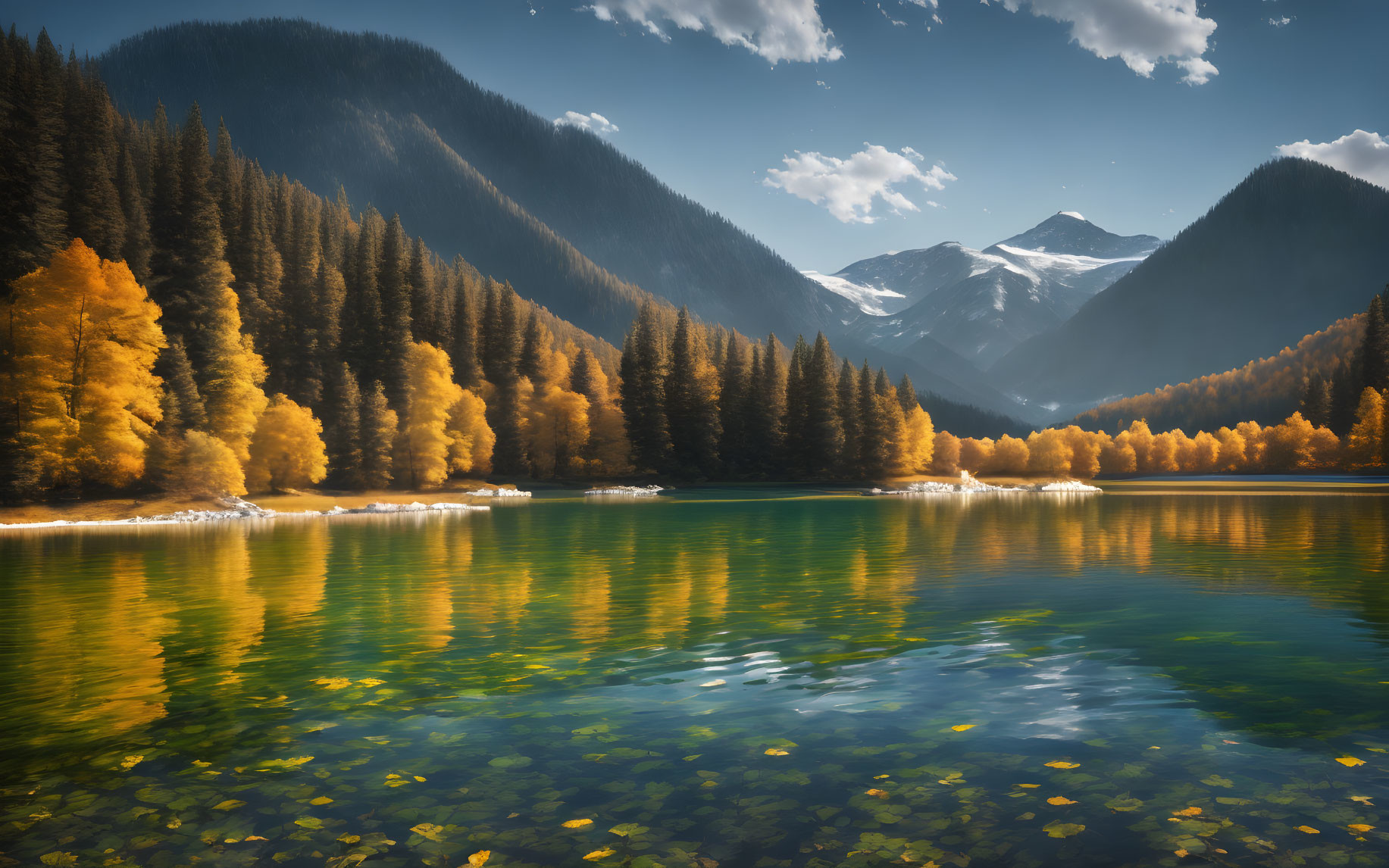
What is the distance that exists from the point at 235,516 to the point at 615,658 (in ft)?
185

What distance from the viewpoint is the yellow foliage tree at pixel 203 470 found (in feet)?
211

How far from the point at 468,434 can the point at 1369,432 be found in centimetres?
15505

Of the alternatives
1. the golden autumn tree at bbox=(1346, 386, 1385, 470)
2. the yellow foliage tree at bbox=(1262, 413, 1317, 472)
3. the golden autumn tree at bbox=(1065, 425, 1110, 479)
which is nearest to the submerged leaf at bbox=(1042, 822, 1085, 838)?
the golden autumn tree at bbox=(1346, 386, 1385, 470)

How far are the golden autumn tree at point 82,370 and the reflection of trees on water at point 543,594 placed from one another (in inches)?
402

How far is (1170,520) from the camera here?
58.0 meters

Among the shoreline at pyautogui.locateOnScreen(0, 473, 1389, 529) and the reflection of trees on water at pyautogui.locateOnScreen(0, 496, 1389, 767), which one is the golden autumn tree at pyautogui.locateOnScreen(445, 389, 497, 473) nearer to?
the shoreline at pyautogui.locateOnScreen(0, 473, 1389, 529)

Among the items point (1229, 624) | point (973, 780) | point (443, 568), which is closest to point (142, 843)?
point (973, 780)

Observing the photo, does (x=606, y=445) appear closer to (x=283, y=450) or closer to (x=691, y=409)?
(x=691, y=409)

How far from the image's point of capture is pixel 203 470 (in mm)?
64938

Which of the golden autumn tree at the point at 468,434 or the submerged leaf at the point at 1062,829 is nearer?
the submerged leaf at the point at 1062,829

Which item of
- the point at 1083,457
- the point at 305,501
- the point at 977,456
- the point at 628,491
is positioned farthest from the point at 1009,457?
the point at 305,501

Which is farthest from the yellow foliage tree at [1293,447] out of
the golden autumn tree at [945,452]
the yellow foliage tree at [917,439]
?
the yellow foliage tree at [917,439]

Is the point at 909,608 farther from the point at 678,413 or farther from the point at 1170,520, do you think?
the point at 678,413

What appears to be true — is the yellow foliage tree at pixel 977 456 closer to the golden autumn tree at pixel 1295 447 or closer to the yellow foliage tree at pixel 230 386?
the golden autumn tree at pixel 1295 447
